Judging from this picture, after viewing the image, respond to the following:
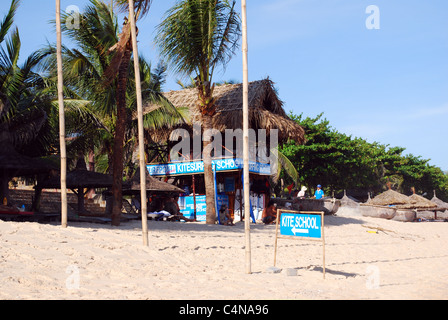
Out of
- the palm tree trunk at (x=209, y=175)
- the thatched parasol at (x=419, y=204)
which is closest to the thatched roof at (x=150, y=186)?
the palm tree trunk at (x=209, y=175)

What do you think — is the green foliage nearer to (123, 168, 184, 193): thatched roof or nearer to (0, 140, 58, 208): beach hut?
(123, 168, 184, 193): thatched roof

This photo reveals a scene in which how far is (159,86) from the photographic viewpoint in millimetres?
24500

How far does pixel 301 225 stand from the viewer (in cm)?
969

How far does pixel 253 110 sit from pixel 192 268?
1254 cm

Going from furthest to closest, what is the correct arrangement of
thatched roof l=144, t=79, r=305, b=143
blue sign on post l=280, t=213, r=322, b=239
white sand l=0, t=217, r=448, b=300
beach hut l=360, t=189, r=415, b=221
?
beach hut l=360, t=189, r=415, b=221
thatched roof l=144, t=79, r=305, b=143
blue sign on post l=280, t=213, r=322, b=239
white sand l=0, t=217, r=448, b=300

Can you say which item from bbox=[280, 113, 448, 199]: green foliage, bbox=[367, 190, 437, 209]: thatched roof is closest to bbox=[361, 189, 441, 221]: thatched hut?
bbox=[367, 190, 437, 209]: thatched roof

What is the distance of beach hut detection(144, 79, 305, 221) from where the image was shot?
2122 cm

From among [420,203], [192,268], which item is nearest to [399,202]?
[420,203]

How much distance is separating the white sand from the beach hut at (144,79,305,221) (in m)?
7.05

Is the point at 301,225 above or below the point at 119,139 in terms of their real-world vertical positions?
below

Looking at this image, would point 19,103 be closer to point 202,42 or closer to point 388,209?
point 202,42

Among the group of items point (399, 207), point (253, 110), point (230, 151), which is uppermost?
point (253, 110)

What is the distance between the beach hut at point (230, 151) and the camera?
2122 cm

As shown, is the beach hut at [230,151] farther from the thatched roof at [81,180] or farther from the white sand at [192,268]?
the white sand at [192,268]
